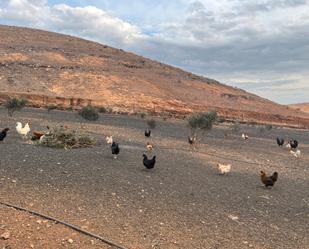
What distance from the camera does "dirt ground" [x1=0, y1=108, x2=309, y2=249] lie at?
11.6 meters

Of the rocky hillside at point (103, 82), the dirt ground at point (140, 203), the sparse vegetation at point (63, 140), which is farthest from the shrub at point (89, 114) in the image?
the dirt ground at point (140, 203)

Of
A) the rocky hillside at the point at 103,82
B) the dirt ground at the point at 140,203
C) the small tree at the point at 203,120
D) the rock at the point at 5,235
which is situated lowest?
the rock at the point at 5,235

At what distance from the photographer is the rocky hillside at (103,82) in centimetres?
7075

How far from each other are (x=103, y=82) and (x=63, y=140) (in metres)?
57.8

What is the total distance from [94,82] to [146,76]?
1405 centimetres

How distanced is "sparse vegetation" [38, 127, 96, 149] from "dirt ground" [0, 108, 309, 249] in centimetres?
71

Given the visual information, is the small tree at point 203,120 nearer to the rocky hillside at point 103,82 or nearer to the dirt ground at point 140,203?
the dirt ground at point 140,203

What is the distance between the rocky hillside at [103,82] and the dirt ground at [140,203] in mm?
43335

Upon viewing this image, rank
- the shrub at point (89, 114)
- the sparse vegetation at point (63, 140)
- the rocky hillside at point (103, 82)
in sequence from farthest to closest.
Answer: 1. the rocky hillside at point (103, 82)
2. the shrub at point (89, 114)
3. the sparse vegetation at point (63, 140)

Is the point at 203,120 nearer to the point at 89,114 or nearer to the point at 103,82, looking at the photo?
the point at 89,114

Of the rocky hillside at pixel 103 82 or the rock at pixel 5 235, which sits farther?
the rocky hillside at pixel 103 82

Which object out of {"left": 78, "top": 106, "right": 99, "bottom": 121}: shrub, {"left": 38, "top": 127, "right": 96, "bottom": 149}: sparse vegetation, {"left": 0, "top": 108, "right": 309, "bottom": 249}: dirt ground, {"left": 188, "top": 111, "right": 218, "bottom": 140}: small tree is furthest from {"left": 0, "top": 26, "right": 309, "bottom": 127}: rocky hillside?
Answer: {"left": 0, "top": 108, "right": 309, "bottom": 249}: dirt ground

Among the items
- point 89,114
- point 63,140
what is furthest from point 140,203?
point 89,114

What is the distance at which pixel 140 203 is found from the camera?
46.0 feet
